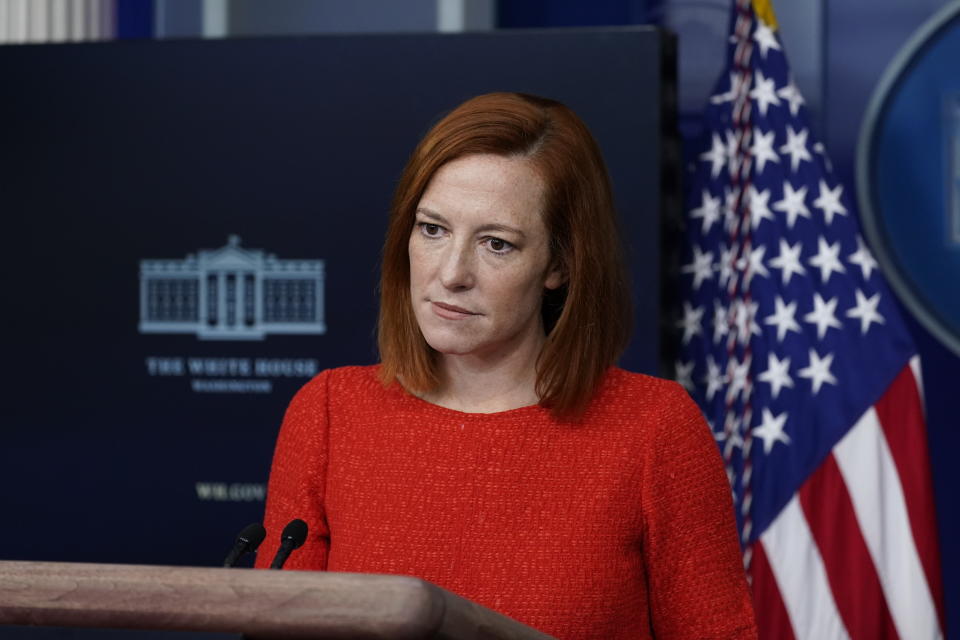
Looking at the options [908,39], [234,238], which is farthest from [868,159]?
[234,238]

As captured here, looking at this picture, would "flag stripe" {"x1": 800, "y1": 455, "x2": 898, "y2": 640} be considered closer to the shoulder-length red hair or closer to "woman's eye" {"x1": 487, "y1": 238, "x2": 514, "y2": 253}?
the shoulder-length red hair

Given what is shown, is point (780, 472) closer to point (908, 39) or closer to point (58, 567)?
point (908, 39)

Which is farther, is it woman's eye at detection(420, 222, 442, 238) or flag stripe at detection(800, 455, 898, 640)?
flag stripe at detection(800, 455, 898, 640)

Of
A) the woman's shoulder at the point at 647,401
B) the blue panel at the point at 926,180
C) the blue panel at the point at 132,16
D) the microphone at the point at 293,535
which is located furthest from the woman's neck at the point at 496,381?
the blue panel at the point at 132,16

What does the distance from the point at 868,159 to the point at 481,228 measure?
2196mm

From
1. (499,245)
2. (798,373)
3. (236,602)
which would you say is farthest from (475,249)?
(798,373)

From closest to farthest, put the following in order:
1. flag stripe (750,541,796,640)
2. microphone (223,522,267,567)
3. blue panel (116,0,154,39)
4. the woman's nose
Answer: microphone (223,522,267,567) < the woman's nose < flag stripe (750,541,796,640) < blue panel (116,0,154,39)

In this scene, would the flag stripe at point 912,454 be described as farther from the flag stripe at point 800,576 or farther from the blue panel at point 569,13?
the blue panel at point 569,13

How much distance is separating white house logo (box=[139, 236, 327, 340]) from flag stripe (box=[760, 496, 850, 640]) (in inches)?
51.8

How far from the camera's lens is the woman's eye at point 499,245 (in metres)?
1.66

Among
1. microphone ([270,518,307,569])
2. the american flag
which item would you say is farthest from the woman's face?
the american flag

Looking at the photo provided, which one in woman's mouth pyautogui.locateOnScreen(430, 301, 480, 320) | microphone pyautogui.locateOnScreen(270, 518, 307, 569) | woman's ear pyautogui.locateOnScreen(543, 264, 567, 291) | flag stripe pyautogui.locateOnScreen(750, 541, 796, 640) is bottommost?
flag stripe pyautogui.locateOnScreen(750, 541, 796, 640)

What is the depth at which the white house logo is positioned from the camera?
3381 millimetres

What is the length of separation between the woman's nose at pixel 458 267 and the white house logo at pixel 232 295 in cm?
178
